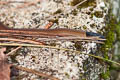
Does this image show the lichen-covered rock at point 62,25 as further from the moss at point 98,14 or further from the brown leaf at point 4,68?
the brown leaf at point 4,68

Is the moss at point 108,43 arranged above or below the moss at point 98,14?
below

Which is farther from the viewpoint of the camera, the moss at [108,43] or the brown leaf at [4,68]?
the moss at [108,43]

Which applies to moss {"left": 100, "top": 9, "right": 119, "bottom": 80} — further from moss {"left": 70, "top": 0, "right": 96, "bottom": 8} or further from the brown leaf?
the brown leaf

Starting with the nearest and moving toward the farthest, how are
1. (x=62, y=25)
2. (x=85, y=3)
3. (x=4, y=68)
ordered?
(x=4, y=68) < (x=62, y=25) < (x=85, y=3)

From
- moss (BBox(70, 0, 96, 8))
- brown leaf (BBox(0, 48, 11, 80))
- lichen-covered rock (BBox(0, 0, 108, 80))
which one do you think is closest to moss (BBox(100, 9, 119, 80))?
lichen-covered rock (BBox(0, 0, 108, 80))

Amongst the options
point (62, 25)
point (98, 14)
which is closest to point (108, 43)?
point (98, 14)

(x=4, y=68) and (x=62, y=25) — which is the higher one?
(x=62, y=25)

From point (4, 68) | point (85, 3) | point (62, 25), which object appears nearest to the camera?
point (4, 68)

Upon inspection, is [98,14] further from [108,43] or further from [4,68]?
[4,68]

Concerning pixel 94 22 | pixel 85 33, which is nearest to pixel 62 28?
pixel 85 33

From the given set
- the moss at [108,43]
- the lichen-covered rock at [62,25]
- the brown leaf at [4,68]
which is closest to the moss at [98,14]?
the lichen-covered rock at [62,25]

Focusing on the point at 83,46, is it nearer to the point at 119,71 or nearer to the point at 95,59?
the point at 95,59
